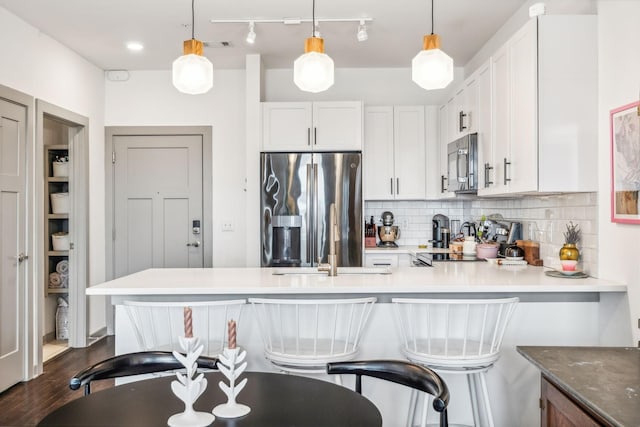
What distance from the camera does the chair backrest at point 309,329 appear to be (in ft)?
7.91

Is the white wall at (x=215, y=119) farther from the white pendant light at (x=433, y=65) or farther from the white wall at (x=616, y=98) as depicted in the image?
the white wall at (x=616, y=98)

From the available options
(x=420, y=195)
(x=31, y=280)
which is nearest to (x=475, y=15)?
(x=420, y=195)

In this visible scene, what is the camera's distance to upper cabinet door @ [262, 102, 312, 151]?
4.74 metres

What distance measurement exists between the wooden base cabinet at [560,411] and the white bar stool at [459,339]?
1.97 feet

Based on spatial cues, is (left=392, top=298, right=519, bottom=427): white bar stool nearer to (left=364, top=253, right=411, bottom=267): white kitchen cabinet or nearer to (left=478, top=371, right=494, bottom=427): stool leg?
(left=478, top=371, right=494, bottom=427): stool leg

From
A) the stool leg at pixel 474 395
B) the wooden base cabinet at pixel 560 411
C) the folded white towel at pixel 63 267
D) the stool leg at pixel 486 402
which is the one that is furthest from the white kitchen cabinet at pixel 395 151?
the wooden base cabinet at pixel 560 411

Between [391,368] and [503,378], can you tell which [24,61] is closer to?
[391,368]

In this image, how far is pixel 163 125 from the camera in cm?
538

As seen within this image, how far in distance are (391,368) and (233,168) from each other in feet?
12.6

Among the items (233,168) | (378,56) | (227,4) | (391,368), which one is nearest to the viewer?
(391,368)

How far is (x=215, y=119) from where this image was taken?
211 inches

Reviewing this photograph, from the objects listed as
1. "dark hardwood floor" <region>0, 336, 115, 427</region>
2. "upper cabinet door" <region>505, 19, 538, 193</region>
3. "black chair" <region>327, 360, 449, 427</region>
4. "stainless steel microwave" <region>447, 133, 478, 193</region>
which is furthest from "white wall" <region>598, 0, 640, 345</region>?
"dark hardwood floor" <region>0, 336, 115, 427</region>

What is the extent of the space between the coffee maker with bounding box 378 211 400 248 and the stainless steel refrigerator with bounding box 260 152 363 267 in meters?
0.66

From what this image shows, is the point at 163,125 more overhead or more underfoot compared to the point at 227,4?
more underfoot
